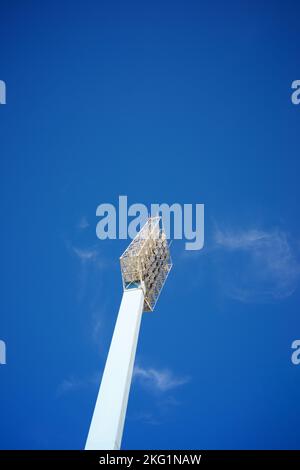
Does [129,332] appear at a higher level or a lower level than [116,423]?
higher

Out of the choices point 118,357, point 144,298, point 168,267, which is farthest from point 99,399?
point 168,267

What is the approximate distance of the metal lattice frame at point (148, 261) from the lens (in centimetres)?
4356

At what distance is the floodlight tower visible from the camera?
2688 centimetres

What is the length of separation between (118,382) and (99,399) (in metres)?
1.76

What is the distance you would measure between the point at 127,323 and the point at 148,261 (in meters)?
12.1

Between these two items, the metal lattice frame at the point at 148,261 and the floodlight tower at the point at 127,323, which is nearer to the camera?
the floodlight tower at the point at 127,323

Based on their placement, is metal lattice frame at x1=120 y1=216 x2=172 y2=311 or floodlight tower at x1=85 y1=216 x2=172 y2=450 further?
metal lattice frame at x1=120 y1=216 x2=172 y2=311
